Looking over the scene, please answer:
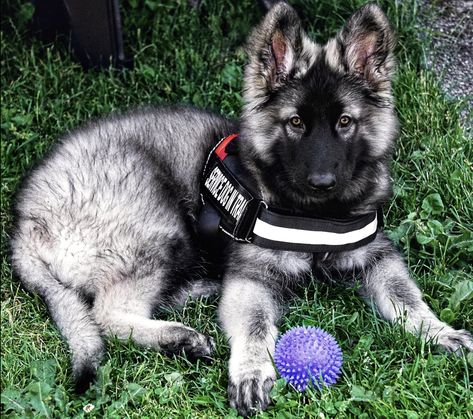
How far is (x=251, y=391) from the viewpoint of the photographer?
2.88 meters

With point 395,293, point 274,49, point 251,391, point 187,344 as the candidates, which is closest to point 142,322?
point 187,344

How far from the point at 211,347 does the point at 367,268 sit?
81 cm

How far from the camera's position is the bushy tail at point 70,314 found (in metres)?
2.93

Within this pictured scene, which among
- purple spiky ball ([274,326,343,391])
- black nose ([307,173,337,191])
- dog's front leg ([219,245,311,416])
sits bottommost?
dog's front leg ([219,245,311,416])

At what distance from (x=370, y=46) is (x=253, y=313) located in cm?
120

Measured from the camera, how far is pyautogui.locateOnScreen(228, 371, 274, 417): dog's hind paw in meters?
2.86

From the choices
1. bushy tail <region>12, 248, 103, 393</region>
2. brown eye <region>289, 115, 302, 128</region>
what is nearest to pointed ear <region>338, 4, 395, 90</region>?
brown eye <region>289, 115, 302, 128</region>

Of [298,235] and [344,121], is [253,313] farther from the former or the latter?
[344,121]

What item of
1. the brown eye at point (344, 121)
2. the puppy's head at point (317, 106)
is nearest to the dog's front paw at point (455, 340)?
the puppy's head at point (317, 106)

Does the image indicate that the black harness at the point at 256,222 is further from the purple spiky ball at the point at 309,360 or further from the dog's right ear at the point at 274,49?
the purple spiky ball at the point at 309,360

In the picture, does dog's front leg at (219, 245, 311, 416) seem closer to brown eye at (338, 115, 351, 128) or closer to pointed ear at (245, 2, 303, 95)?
brown eye at (338, 115, 351, 128)

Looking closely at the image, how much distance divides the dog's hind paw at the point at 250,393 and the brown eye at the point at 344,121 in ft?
3.39

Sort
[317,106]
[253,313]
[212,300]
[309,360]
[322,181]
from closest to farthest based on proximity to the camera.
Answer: [309,360], [322,181], [317,106], [253,313], [212,300]

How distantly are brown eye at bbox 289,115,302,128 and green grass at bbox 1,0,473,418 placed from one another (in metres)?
0.76
